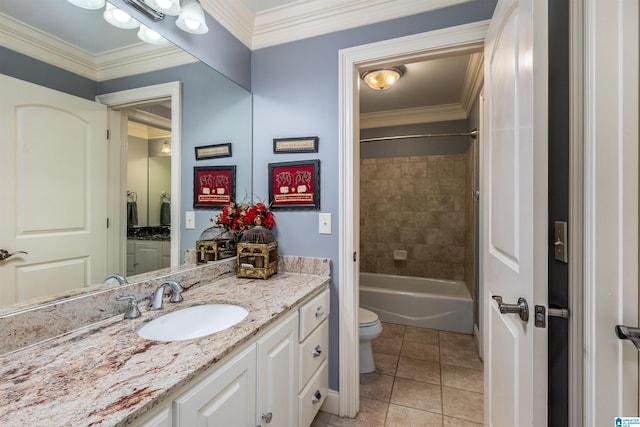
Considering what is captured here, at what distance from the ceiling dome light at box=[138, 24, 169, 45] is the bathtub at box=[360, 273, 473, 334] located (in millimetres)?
2741

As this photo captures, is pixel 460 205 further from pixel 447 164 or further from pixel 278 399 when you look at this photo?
pixel 278 399

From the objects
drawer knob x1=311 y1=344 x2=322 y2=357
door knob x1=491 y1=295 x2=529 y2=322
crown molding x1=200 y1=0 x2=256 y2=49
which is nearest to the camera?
door knob x1=491 y1=295 x2=529 y2=322

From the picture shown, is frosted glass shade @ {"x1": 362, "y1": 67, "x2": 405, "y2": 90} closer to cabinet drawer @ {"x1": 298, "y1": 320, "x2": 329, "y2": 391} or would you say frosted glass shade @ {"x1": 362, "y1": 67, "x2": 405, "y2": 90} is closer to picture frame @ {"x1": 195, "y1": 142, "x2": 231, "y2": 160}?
picture frame @ {"x1": 195, "y1": 142, "x2": 231, "y2": 160}

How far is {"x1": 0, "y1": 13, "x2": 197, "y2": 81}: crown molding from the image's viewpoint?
858mm

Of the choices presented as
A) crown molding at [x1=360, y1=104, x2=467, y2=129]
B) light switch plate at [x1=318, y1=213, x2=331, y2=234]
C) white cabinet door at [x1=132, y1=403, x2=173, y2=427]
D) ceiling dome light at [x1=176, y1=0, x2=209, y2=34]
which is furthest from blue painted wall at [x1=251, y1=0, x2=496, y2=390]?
crown molding at [x1=360, y1=104, x2=467, y2=129]

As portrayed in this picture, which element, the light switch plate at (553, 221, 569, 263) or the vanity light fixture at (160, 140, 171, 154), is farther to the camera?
the vanity light fixture at (160, 140, 171, 154)

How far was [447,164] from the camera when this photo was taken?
3359mm

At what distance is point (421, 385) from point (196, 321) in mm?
1630

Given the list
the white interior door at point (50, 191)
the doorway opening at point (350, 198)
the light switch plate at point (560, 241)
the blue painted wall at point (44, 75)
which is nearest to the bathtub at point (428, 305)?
the doorway opening at point (350, 198)

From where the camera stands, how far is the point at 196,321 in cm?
117

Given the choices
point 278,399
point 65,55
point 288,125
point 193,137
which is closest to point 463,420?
point 278,399

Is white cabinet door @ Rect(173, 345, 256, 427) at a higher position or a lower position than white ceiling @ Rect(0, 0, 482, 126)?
lower

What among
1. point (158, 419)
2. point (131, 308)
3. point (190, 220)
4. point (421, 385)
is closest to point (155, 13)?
point (190, 220)

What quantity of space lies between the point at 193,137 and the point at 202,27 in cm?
55
